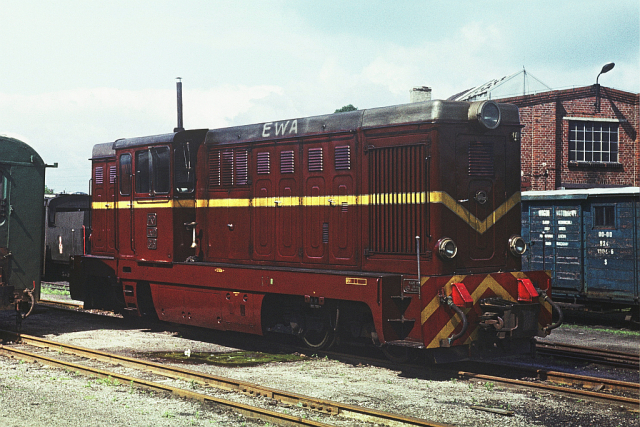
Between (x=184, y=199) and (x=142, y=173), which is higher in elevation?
(x=142, y=173)

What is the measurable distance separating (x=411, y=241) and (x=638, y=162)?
71.3 ft

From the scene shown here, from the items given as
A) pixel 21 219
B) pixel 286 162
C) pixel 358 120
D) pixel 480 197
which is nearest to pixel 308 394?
pixel 480 197

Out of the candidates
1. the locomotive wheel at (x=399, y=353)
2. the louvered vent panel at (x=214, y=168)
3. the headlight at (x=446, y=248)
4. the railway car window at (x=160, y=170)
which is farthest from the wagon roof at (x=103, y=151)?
the headlight at (x=446, y=248)

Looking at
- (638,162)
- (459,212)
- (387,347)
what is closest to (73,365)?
(387,347)

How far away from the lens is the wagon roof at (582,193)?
44.7 feet

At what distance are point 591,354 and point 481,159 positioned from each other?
3.44 metres

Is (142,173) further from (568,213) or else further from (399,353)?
(568,213)

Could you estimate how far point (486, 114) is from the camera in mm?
8422

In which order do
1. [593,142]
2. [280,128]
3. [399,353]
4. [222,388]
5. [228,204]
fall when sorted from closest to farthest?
[222,388], [399,353], [280,128], [228,204], [593,142]

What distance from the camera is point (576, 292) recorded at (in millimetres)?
14422

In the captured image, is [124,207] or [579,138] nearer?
[124,207]

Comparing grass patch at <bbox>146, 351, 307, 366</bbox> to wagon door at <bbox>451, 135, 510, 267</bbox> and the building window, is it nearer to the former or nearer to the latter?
wagon door at <bbox>451, 135, 510, 267</bbox>

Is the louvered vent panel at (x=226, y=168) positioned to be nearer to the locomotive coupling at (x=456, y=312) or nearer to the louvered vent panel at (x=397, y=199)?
the louvered vent panel at (x=397, y=199)

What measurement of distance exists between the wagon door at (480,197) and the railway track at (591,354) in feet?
6.43
